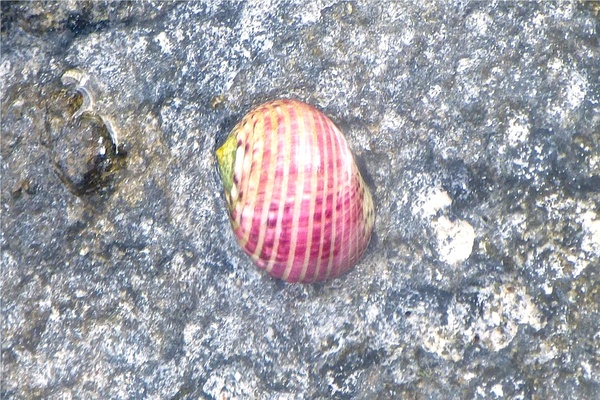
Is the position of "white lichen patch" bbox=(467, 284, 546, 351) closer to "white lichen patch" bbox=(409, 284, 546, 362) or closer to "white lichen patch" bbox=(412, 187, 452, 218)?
"white lichen patch" bbox=(409, 284, 546, 362)

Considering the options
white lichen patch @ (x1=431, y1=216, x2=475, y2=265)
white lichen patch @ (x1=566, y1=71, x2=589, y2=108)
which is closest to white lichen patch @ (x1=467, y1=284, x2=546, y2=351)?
white lichen patch @ (x1=431, y1=216, x2=475, y2=265)

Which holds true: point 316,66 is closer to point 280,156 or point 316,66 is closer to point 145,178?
point 280,156

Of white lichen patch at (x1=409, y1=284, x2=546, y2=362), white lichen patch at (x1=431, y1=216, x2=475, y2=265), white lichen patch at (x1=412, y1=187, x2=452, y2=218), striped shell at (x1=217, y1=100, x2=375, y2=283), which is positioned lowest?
white lichen patch at (x1=409, y1=284, x2=546, y2=362)

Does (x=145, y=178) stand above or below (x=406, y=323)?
above

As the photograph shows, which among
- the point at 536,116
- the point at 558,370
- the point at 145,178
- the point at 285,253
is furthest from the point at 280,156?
the point at 558,370

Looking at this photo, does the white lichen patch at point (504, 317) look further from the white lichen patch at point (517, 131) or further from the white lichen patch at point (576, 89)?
the white lichen patch at point (576, 89)

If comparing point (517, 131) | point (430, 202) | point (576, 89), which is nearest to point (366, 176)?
point (430, 202)

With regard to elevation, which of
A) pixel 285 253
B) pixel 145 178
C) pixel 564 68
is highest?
pixel 564 68
